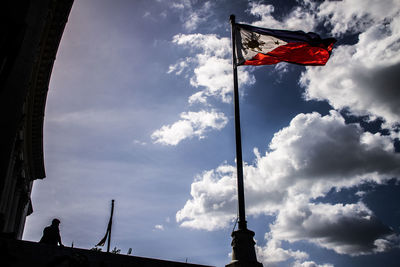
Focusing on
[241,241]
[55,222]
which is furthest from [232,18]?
[55,222]

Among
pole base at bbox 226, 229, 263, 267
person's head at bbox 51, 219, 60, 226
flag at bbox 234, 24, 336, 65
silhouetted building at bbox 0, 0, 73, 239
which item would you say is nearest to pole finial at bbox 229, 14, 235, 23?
flag at bbox 234, 24, 336, 65

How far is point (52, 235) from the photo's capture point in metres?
9.97

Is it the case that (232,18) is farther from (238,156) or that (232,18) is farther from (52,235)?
(52,235)

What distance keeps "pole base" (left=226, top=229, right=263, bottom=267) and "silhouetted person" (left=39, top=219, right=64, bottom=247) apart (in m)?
6.40

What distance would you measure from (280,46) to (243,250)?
8.45 metres

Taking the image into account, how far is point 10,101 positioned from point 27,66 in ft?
3.33

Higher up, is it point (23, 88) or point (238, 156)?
point (23, 88)

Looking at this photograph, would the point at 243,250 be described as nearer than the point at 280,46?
Yes

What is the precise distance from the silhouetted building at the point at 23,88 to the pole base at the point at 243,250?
16.2 ft

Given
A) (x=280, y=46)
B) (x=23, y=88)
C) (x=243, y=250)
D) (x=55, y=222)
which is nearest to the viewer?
(x=23, y=88)

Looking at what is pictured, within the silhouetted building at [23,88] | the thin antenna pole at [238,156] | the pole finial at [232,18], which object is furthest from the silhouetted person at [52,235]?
the pole finial at [232,18]

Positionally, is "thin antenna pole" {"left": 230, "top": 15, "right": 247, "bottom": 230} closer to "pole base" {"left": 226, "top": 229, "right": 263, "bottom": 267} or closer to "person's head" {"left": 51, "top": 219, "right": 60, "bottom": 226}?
"pole base" {"left": 226, "top": 229, "right": 263, "bottom": 267}

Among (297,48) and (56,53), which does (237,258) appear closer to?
(297,48)

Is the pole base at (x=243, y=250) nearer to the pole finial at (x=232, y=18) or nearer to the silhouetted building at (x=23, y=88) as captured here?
the silhouetted building at (x=23, y=88)
